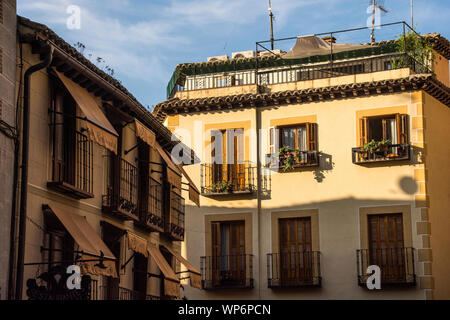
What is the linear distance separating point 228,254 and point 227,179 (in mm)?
2336

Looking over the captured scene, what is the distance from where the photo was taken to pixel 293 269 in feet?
96.8

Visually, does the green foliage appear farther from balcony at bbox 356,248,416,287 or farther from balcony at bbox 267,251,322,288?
balcony at bbox 267,251,322,288

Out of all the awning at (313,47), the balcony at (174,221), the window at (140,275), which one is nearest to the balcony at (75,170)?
the window at (140,275)

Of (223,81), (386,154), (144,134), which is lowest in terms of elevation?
(144,134)

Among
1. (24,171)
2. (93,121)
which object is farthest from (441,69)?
(24,171)

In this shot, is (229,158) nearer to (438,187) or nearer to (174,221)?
(174,221)

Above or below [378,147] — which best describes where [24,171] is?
below

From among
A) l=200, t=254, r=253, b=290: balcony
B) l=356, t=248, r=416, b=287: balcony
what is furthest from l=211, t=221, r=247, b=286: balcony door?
l=356, t=248, r=416, b=287: balcony

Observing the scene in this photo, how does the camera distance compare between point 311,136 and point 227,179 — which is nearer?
point 311,136

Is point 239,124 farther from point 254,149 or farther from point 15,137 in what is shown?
point 15,137

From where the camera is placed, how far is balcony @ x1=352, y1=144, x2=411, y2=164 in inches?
1137

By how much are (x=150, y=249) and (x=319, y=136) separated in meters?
9.32

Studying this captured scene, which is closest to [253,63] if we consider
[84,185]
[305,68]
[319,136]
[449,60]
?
[305,68]

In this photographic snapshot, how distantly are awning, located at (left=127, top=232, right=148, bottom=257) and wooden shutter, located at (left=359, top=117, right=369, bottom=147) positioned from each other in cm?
1004
